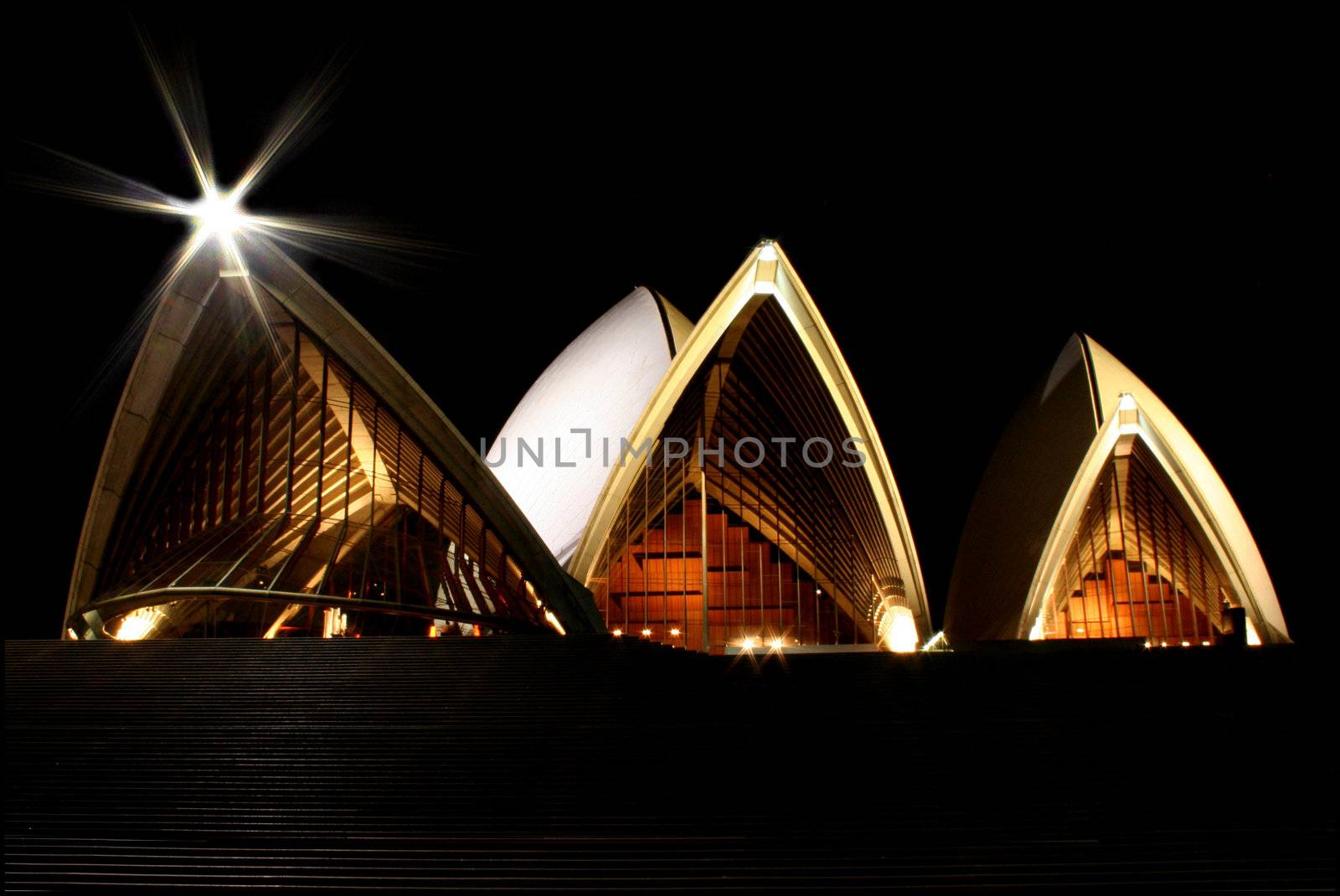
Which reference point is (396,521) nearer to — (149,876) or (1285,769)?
(149,876)

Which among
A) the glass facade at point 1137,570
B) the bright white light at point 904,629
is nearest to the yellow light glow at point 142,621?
the bright white light at point 904,629

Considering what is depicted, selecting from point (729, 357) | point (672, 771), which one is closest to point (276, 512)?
point (729, 357)

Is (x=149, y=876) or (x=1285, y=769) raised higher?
(x=1285, y=769)

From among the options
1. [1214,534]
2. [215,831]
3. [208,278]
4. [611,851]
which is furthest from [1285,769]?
[1214,534]

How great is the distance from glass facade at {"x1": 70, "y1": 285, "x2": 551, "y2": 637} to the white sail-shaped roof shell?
8.91 feet

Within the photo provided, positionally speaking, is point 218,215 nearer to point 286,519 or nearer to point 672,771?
point 286,519

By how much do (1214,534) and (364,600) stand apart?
1445 cm

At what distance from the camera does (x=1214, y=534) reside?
16.8 m

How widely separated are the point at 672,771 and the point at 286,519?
26.0 feet

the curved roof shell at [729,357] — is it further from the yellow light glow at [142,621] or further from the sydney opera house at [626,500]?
the yellow light glow at [142,621]

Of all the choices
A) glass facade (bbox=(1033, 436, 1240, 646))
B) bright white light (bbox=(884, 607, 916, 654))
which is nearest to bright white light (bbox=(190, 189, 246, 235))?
bright white light (bbox=(884, 607, 916, 654))

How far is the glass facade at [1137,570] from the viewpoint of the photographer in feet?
56.6

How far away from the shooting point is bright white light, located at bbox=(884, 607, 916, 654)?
16.3 meters

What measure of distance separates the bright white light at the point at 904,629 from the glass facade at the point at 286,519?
7472 millimetres
